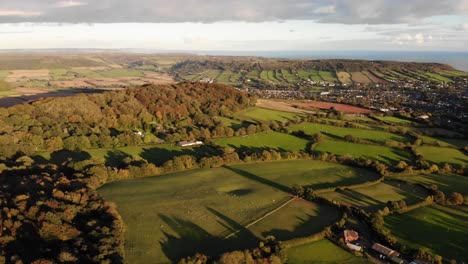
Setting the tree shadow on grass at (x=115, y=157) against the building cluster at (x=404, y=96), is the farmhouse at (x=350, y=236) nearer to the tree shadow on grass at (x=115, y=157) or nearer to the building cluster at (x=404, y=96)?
the tree shadow on grass at (x=115, y=157)

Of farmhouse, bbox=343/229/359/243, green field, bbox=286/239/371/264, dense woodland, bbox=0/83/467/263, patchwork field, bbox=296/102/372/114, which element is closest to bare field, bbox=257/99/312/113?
dense woodland, bbox=0/83/467/263

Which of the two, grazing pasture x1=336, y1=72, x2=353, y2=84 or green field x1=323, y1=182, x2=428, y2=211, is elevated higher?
grazing pasture x1=336, y1=72, x2=353, y2=84

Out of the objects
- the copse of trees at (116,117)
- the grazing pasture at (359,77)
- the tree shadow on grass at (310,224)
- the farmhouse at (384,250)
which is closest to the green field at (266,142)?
the copse of trees at (116,117)

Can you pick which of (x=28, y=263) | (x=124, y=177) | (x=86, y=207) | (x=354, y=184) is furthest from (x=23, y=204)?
(x=354, y=184)

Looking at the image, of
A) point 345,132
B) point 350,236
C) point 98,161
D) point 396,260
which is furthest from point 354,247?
point 345,132

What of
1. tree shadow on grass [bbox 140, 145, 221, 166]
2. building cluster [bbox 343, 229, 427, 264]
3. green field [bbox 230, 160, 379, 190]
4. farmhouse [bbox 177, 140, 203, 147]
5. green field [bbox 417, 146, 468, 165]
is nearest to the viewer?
building cluster [bbox 343, 229, 427, 264]

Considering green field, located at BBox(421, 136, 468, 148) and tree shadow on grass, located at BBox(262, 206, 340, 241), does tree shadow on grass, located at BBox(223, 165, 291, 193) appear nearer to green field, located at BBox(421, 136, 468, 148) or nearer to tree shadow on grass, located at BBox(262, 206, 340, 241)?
tree shadow on grass, located at BBox(262, 206, 340, 241)
